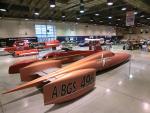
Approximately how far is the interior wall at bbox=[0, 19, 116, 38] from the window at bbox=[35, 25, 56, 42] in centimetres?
55

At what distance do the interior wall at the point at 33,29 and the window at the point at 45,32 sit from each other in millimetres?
549

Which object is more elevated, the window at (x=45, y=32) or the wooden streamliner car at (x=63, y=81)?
the window at (x=45, y=32)

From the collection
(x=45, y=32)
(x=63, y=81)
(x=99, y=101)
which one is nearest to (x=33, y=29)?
(x=45, y=32)

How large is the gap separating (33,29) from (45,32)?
1810 millimetres

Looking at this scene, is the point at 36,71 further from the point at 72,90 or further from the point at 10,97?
the point at 72,90

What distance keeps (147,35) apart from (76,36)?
17372mm

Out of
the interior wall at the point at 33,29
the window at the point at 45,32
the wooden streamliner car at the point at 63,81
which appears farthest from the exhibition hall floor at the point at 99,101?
the window at the point at 45,32

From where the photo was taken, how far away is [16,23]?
1484 cm

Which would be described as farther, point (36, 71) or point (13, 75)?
point (13, 75)

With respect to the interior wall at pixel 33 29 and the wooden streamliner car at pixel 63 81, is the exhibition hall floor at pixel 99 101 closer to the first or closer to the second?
the wooden streamliner car at pixel 63 81

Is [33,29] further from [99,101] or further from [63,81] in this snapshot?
[99,101]

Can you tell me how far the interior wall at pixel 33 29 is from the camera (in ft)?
46.8

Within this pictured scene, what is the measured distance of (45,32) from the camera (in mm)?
17516

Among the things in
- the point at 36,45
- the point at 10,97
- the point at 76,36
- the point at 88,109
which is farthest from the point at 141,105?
the point at 76,36
